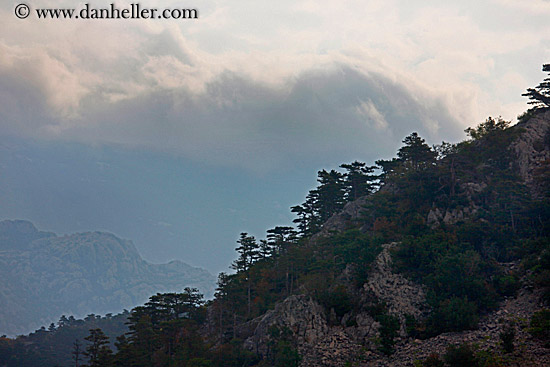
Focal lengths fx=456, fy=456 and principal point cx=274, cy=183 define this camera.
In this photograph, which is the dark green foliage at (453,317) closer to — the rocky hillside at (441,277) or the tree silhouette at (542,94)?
the rocky hillside at (441,277)

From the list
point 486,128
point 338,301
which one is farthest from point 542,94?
point 338,301

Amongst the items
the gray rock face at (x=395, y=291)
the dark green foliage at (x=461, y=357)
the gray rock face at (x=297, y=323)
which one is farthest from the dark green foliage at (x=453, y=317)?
the gray rock face at (x=297, y=323)

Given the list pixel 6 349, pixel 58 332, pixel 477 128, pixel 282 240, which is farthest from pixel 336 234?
pixel 58 332

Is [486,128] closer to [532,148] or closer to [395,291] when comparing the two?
[532,148]

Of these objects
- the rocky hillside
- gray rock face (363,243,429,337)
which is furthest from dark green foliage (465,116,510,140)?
gray rock face (363,243,429,337)

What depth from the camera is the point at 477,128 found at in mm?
90812

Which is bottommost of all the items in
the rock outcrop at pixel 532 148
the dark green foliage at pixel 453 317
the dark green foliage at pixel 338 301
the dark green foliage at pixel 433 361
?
the dark green foliage at pixel 433 361

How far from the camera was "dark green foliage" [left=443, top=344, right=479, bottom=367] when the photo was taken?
40.9 metres

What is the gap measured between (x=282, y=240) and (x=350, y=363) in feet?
118

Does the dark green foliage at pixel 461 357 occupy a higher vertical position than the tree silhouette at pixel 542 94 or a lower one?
lower

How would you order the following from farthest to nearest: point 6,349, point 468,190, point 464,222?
point 6,349, point 468,190, point 464,222

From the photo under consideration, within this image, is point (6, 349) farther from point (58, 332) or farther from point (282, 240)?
point (282, 240)

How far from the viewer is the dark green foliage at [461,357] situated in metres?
40.9

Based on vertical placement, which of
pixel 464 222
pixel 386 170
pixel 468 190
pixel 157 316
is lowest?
pixel 157 316
